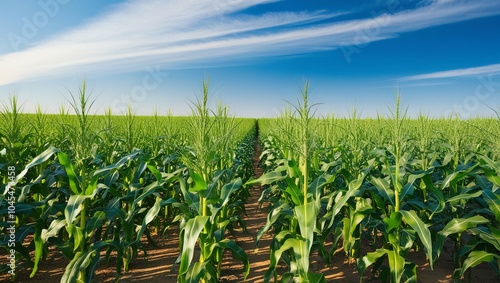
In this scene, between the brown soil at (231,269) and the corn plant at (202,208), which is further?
the brown soil at (231,269)

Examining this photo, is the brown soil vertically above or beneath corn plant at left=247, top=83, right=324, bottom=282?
beneath

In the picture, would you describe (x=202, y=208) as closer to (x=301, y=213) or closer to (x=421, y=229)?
(x=301, y=213)

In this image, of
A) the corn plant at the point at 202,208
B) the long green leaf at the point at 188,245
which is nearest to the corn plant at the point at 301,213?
the corn plant at the point at 202,208

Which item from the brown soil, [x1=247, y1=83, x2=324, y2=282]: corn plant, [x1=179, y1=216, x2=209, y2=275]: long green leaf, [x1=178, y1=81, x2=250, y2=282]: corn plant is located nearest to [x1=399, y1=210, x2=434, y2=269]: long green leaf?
[x1=247, y1=83, x2=324, y2=282]: corn plant

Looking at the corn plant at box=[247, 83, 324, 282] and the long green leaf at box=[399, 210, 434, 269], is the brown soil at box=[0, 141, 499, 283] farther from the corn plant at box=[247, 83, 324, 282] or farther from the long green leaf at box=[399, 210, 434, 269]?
the long green leaf at box=[399, 210, 434, 269]

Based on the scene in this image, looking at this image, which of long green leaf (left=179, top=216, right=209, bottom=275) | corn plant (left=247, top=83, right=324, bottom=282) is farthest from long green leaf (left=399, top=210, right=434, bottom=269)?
long green leaf (left=179, top=216, right=209, bottom=275)

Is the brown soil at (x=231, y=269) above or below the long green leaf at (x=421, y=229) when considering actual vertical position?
below

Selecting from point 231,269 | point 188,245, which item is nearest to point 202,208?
point 188,245

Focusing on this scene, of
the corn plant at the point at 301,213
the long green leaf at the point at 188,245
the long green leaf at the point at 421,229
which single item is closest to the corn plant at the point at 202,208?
the long green leaf at the point at 188,245

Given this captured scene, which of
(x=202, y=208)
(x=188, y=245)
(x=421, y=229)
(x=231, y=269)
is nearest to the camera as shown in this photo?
(x=188, y=245)

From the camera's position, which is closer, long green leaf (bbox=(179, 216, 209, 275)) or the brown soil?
long green leaf (bbox=(179, 216, 209, 275))

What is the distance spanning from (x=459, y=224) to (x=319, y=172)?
6.14 ft

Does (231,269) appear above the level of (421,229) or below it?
below

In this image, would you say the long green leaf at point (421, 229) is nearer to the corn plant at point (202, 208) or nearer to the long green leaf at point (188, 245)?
the corn plant at point (202, 208)
